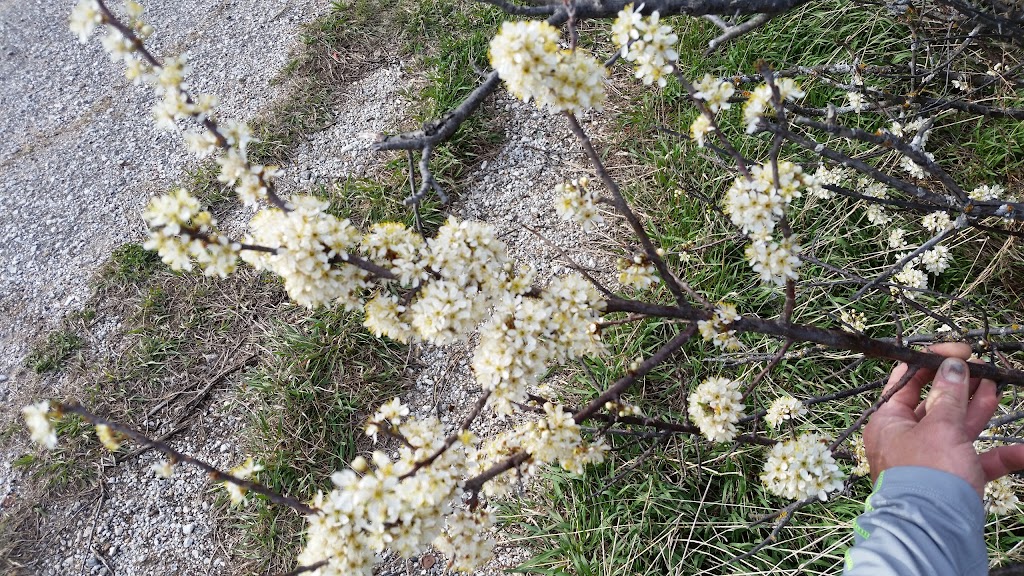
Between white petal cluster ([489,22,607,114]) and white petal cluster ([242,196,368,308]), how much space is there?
1.50 ft

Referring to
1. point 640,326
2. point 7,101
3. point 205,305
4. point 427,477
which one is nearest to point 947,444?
point 427,477

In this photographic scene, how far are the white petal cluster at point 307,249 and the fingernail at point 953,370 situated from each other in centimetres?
147

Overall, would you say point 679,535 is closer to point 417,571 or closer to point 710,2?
point 417,571

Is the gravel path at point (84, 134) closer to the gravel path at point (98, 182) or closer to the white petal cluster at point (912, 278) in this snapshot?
the gravel path at point (98, 182)

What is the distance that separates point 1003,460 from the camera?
1632mm

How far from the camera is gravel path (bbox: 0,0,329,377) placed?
444 cm

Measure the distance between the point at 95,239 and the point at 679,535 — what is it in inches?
182

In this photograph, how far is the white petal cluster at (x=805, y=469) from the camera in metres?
1.54

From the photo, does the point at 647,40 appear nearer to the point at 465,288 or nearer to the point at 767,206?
the point at 767,206

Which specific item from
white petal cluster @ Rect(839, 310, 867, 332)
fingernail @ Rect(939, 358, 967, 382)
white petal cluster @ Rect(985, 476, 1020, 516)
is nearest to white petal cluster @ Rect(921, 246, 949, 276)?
white petal cluster @ Rect(839, 310, 867, 332)

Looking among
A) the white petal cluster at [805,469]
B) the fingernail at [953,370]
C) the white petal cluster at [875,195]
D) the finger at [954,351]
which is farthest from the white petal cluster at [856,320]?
the white petal cluster at [805,469]

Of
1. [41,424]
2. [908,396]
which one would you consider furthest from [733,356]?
[41,424]

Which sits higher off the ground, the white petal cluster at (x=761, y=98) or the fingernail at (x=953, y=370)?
the white petal cluster at (x=761, y=98)

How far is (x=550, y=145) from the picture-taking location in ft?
13.4
